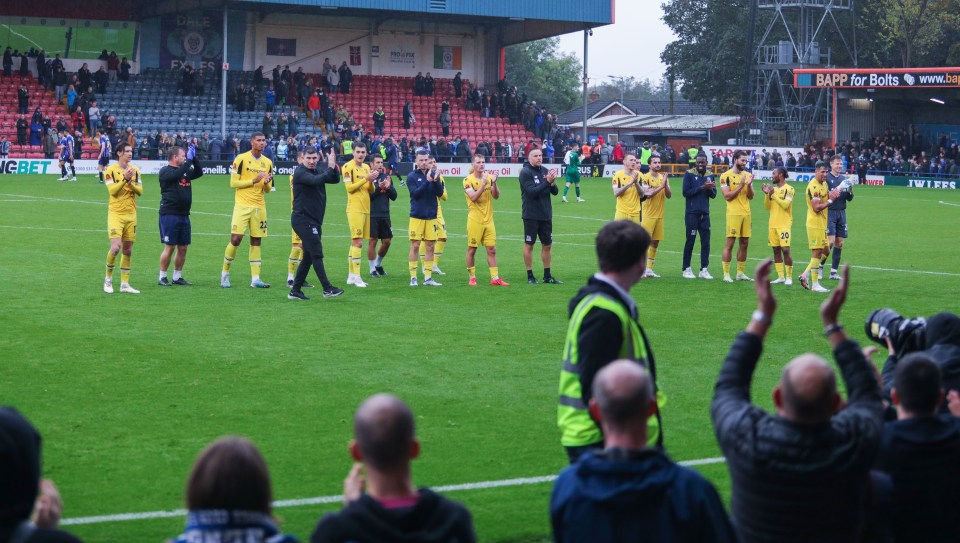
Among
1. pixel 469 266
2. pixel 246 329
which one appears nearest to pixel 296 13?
pixel 469 266

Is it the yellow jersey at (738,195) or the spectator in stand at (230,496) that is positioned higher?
the yellow jersey at (738,195)

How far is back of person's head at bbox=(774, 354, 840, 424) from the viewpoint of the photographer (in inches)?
176

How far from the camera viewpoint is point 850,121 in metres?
63.3

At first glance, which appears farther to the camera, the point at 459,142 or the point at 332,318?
the point at 459,142

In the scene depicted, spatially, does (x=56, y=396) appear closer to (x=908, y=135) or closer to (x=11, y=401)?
(x=11, y=401)

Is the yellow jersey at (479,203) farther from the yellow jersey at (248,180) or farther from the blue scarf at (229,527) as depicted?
the blue scarf at (229,527)

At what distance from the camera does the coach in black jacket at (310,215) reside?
671 inches

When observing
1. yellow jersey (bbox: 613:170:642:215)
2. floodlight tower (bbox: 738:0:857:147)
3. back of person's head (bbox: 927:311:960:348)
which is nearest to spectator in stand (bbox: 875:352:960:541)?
back of person's head (bbox: 927:311:960:348)

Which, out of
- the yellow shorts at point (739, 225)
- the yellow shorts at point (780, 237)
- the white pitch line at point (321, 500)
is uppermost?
the yellow shorts at point (739, 225)

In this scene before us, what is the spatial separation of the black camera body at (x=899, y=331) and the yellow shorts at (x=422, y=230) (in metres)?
13.0

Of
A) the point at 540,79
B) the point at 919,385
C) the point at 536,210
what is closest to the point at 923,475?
the point at 919,385

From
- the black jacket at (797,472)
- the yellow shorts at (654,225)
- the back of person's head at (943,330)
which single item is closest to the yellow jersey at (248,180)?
the yellow shorts at (654,225)

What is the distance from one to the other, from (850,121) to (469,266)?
4895 cm

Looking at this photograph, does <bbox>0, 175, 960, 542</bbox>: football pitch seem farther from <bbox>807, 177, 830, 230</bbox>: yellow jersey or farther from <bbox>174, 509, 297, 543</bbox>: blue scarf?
<bbox>174, 509, 297, 543</bbox>: blue scarf
